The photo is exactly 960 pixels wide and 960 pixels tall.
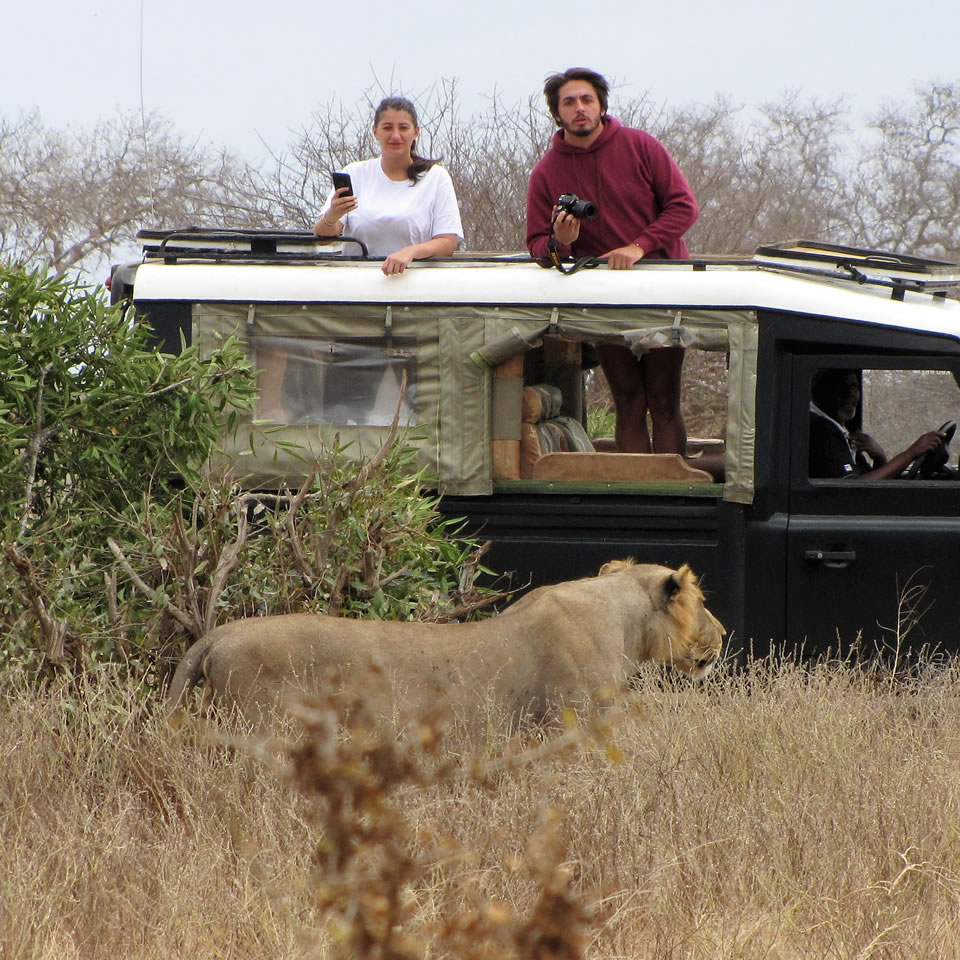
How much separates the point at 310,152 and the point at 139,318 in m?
14.2

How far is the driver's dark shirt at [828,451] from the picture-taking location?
6.27m

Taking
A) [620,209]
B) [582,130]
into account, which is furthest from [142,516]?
[582,130]

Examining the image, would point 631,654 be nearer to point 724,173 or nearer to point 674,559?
point 674,559

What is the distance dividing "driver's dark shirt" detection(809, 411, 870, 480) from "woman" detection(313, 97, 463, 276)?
1.83 m

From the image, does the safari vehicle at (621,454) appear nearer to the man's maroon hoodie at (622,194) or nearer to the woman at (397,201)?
the woman at (397,201)

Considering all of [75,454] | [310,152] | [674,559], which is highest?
[310,152]

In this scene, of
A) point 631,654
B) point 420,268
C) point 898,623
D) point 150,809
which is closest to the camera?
point 150,809

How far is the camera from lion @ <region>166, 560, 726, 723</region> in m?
4.86

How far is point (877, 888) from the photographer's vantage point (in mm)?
3805

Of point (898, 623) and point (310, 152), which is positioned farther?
point (310, 152)

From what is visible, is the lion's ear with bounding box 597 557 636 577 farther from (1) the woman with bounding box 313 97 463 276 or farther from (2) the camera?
(1) the woman with bounding box 313 97 463 276

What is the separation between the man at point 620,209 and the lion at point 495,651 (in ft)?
3.13

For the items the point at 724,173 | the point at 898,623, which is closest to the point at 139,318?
the point at 898,623

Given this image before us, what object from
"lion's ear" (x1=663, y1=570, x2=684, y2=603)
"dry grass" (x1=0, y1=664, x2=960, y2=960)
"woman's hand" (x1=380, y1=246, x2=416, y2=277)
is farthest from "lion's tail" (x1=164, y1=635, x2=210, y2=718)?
"woman's hand" (x1=380, y1=246, x2=416, y2=277)
